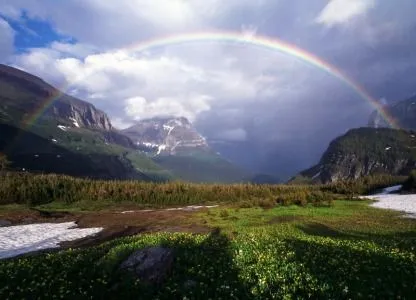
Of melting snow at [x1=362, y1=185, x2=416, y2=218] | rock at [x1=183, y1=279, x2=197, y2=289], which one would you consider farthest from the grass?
melting snow at [x1=362, y1=185, x2=416, y2=218]

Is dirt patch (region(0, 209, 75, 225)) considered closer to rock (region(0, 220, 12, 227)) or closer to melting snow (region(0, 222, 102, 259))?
rock (region(0, 220, 12, 227))

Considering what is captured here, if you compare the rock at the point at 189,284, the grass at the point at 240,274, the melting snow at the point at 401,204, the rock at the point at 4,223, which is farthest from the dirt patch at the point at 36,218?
the rock at the point at 189,284

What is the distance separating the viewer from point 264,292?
1623 cm

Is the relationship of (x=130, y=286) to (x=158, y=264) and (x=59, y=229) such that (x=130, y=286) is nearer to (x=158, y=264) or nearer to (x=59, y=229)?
(x=158, y=264)

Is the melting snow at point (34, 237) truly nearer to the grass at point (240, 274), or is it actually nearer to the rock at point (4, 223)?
the rock at point (4, 223)

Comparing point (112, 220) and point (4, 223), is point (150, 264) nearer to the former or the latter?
point (112, 220)

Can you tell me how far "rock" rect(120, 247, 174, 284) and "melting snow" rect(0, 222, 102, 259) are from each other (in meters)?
21.8

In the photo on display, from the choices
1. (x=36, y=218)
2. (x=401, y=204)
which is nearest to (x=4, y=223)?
(x=36, y=218)

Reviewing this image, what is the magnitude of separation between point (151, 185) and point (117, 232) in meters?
78.8

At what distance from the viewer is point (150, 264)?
1886 cm

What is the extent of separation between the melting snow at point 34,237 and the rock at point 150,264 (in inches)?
857

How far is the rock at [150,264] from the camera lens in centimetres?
1823

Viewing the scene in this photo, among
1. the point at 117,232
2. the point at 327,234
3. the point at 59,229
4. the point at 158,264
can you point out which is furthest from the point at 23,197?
the point at 158,264

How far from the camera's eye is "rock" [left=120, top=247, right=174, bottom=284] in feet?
59.8
